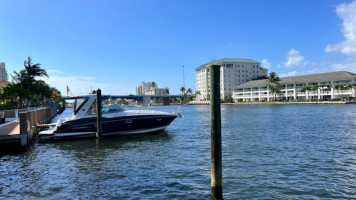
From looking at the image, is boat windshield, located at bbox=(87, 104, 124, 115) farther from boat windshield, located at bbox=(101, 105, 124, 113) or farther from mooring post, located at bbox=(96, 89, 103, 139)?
mooring post, located at bbox=(96, 89, 103, 139)

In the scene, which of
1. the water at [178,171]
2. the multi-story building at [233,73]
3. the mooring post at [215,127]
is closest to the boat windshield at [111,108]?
the water at [178,171]

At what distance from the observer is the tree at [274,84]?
139 metres

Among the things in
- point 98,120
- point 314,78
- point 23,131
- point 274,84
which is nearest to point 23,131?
point 23,131

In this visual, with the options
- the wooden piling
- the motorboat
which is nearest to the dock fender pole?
the wooden piling

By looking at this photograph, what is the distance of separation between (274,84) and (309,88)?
23.3 m

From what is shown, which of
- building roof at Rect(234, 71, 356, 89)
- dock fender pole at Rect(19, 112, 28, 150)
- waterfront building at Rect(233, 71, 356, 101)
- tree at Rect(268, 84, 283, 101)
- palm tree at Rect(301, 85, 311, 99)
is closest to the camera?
dock fender pole at Rect(19, 112, 28, 150)

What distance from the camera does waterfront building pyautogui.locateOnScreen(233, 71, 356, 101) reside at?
377 ft

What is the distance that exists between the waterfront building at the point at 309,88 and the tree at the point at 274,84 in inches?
98.9

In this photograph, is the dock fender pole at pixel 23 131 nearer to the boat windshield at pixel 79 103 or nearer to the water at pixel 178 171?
the water at pixel 178 171

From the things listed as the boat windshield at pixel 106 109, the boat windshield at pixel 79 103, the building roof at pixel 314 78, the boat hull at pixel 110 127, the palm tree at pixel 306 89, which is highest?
the building roof at pixel 314 78

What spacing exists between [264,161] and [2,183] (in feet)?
36.6

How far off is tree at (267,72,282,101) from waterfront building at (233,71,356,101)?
2513 millimetres

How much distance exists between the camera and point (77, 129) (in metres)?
21.0

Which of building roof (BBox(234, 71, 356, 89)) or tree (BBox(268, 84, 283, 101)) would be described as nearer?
building roof (BBox(234, 71, 356, 89))
